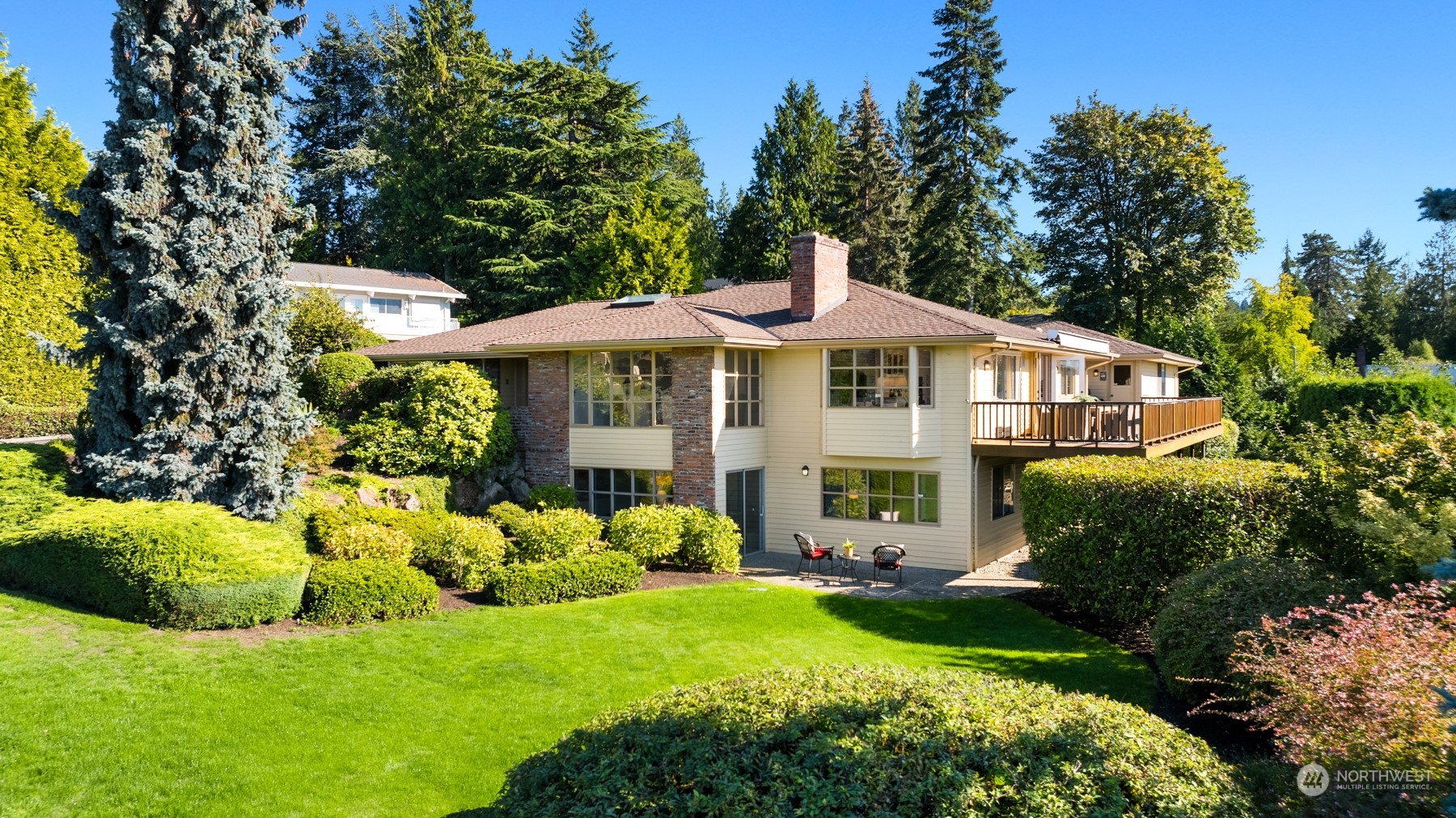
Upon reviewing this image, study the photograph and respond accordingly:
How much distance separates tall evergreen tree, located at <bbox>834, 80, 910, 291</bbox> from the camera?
136ft

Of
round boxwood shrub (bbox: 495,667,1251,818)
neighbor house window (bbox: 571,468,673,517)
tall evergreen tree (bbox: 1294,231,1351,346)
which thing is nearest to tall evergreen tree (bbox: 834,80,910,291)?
neighbor house window (bbox: 571,468,673,517)

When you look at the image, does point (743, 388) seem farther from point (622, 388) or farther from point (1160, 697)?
point (1160, 697)

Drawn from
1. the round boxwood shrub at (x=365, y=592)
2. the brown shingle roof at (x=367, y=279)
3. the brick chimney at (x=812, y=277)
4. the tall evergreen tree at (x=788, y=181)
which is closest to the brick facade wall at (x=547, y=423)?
the brick chimney at (x=812, y=277)

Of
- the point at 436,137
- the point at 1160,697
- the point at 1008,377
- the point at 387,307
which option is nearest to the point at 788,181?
the point at 436,137

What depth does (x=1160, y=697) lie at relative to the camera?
10.2 m

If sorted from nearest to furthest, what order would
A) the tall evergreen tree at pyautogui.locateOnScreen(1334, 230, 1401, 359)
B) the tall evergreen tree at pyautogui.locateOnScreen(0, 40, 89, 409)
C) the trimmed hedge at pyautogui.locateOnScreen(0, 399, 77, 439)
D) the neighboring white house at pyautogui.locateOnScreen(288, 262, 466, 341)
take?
the trimmed hedge at pyautogui.locateOnScreen(0, 399, 77, 439)
the tall evergreen tree at pyautogui.locateOnScreen(0, 40, 89, 409)
the neighboring white house at pyautogui.locateOnScreen(288, 262, 466, 341)
the tall evergreen tree at pyautogui.locateOnScreen(1334, 230, 1401, 359)

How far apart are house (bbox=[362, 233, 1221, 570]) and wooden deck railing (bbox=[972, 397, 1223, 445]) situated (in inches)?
1.5

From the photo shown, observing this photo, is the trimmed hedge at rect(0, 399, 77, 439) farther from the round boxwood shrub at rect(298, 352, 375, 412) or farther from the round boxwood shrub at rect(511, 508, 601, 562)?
the round boxwood shrub at rect(511, 508, 601, 562)

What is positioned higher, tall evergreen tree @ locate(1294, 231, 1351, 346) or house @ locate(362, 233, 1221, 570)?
tall evergreen tree @ locate(1294, 231, 1351, 346)

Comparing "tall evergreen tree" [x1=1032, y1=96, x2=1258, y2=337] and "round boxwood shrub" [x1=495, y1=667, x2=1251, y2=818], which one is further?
"tall evergreen tree" [x1=1032, y1=96, x2=1258, y2=337]

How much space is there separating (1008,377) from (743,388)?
6534mm

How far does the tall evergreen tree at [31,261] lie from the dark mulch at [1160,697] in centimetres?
2778

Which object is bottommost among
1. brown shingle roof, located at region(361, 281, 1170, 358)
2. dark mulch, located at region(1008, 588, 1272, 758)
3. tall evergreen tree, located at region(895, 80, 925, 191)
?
dark mulch, located at region(1008, 588, 1272, 758)

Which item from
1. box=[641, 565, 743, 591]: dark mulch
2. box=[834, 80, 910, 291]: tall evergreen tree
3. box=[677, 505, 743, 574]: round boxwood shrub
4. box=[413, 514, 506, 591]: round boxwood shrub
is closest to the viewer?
box=[413, 514, 506, 591]: round boxwood shrub
